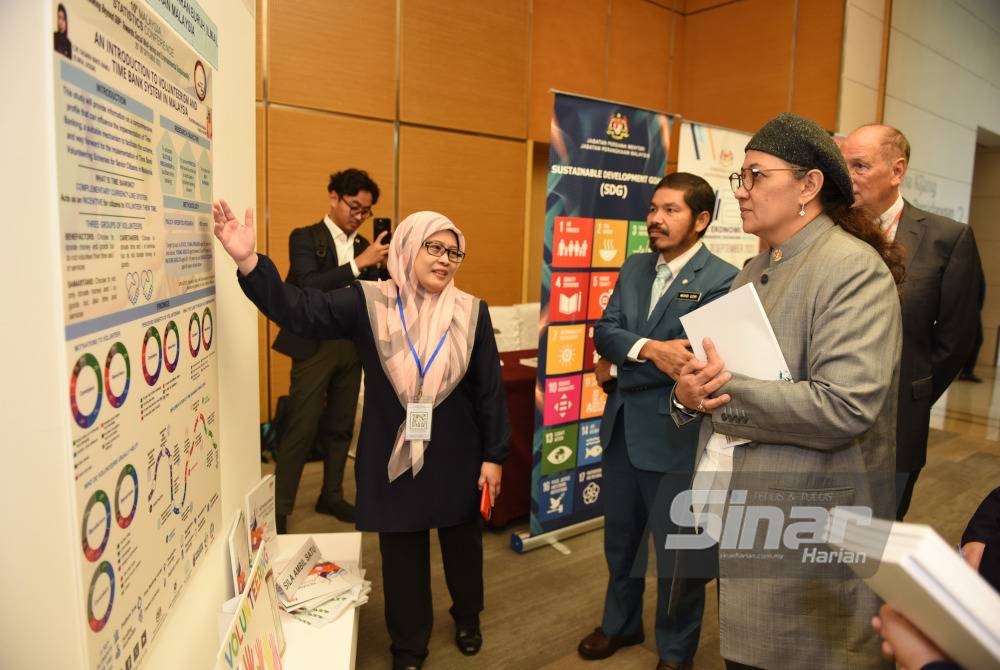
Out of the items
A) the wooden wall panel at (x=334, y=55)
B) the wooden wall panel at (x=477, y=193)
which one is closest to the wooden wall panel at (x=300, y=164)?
the wooden wall panel at (x=334, y=55)

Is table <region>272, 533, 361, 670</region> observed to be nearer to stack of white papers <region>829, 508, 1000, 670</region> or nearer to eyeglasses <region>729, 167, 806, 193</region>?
stack of white papers <region>829, 508, 1000, 670</region>

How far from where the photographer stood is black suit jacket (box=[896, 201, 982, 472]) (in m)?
2.17

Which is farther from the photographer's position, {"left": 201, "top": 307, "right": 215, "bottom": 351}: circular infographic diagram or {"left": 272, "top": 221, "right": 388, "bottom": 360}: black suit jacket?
{"left": 272, "top": 221, "right": 388, "bottom": 360}: black suit jacket

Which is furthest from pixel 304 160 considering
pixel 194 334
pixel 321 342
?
pixel 194 334

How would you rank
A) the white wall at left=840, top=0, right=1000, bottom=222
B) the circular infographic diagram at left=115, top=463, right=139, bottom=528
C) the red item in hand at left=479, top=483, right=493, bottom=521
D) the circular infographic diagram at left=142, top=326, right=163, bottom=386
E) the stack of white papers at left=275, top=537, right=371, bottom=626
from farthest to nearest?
the white wall at left=840, top=0, right=1000, bottom=222, the red item in hand at left=479, top=483, right=493, bottom=521, the stack of white papers at left=275, top=537, right=371, bottom=626, the circular infographic diagram at left=142, top=326, right=163, bottom=386, the circular infographic diagram at left=115, top=463, right=139, bottom=528

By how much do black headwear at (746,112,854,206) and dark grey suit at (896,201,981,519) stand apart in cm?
89

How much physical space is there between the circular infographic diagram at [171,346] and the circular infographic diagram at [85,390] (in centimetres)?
28

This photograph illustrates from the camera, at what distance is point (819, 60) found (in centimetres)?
589

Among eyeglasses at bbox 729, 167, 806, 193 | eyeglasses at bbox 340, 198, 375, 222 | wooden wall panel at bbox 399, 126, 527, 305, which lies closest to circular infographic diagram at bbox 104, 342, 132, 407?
eyeglasses at bbox 729, 167, 806, 193

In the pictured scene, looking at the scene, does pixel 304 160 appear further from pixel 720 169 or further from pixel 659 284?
pixel 659 284

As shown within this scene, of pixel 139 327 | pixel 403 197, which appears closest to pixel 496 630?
pixel 139 327

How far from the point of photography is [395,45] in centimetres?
483

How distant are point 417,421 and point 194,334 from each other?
781 millimetres

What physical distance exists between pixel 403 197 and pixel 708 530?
153 inches
